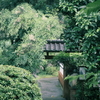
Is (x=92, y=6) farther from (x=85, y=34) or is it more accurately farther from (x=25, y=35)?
(x=25, y=35)

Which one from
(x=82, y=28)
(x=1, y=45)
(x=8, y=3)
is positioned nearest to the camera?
(x=82, y=28)

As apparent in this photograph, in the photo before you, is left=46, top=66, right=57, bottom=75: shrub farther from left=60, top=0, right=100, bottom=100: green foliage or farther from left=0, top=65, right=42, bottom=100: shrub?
left=0, top=65, right=42, bottom=100: shrub

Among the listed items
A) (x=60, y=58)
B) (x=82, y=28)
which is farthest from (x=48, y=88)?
(x=82, y=28)

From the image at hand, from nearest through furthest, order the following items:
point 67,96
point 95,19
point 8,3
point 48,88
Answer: point 95,19 < point 8,3 < point 67,96 < point 48,88

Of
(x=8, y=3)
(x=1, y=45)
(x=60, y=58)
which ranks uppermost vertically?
(x=8, y=3)

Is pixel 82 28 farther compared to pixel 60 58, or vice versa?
pixel 60 58

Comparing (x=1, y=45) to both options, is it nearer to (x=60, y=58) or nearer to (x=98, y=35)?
(x=60, y=58)

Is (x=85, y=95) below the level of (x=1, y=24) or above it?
below

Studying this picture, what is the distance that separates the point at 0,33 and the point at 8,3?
164cm

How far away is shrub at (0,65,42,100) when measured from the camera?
4.06 m

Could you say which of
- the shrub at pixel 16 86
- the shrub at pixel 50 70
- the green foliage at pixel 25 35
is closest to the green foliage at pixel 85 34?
the green foliage at pixel 25 35

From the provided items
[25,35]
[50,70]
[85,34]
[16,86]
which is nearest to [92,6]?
[16,86]

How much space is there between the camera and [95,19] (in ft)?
19.7

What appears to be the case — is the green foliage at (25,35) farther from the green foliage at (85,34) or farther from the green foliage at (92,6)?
the green foliage at (92,6)
